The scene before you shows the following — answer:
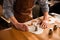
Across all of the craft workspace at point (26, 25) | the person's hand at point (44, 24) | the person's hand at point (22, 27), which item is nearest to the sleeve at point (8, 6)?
the craft workspace at point (26, 25)

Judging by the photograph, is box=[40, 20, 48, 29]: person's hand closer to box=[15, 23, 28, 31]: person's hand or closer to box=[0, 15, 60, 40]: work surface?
box=[0, 15, 60, 40]: work surface

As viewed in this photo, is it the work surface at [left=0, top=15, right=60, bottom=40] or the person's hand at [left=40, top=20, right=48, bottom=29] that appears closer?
the work surface at [left=0, top=15, right=60, bottom=40]

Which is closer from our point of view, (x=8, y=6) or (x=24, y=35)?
(x=24, y=35)

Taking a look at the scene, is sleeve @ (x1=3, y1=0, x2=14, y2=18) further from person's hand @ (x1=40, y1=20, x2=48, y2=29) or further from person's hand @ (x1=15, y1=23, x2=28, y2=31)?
person's hand @ (x1=40, y1=20, x2=48, y2=29)

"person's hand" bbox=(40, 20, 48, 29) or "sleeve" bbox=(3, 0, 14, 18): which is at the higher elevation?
"sleeve" bbox=(3, 0, 14, 18)

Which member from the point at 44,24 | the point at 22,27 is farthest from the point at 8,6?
the point at 44,24

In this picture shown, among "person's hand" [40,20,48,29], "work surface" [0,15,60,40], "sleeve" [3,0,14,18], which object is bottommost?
"work surface" [0,15,60,40]

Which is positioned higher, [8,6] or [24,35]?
[8,6]

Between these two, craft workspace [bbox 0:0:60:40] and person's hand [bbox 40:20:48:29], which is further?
person's hand [bbox 40:20:48:29]

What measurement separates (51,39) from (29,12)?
53 cm

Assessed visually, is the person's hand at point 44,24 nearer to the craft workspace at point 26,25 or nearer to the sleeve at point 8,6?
the craft workspace at point 26,25

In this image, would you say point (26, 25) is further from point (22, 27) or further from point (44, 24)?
point (44, 24)

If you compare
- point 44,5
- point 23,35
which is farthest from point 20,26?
point 44,5

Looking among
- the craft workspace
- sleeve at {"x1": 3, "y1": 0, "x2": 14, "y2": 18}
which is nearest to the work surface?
the craft workspace
